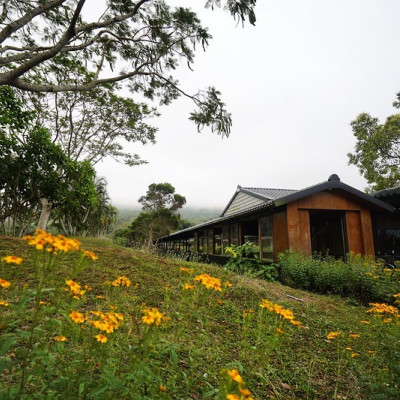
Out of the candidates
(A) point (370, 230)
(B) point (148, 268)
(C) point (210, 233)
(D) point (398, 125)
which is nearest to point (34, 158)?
(B) point (148, 268)

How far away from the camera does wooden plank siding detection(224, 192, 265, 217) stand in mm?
13102

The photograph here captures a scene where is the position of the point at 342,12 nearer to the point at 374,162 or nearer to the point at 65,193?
the point at 65,193

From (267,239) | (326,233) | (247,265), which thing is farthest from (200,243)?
(247,265)

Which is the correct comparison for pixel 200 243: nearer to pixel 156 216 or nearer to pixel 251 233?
pixel 251 233

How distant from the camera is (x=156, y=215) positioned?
27109 mm

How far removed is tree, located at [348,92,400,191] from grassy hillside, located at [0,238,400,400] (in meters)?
17.4

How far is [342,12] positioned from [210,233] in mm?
11821

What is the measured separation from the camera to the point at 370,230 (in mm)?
9070

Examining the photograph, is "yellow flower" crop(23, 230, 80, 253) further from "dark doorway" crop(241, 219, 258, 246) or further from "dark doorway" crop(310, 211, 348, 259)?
"dark doorway" crop(241, 219, 258, 246)

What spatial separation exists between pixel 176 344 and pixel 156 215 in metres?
25.9

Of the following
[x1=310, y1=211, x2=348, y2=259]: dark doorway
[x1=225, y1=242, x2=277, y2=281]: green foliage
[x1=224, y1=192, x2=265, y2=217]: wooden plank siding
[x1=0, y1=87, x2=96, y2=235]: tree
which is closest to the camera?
[x1=0, y1=87, x2=96, y2=235]: tree

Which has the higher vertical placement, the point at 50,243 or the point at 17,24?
the point at 17,24

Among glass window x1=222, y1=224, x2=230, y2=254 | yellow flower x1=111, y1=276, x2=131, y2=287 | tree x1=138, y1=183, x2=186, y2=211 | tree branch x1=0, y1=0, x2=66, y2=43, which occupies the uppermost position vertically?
tree x1=138, y1=183, x2=186, y2=211

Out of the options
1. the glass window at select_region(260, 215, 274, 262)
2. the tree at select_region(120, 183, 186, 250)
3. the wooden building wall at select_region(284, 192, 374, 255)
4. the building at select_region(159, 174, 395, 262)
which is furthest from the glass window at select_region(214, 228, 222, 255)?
the tree at select_region(120, 183, 186, 250)
